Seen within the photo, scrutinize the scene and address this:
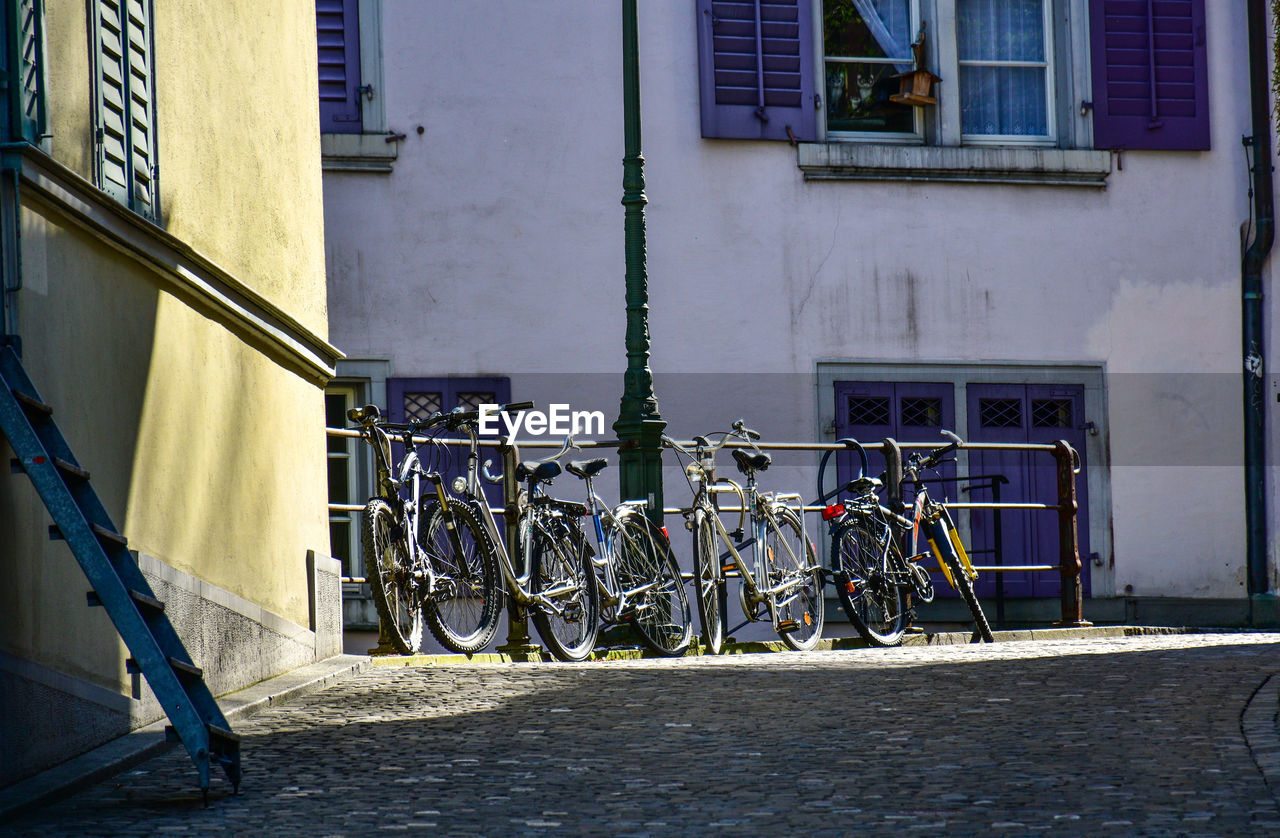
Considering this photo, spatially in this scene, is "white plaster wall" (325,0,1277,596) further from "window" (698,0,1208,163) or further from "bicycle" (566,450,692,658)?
"bicycle" (566,450,692,658)

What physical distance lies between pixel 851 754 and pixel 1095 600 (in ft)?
29.2

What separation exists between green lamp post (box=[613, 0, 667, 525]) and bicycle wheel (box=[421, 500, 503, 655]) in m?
1.47

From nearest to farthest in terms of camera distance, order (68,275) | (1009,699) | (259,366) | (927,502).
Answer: (68,275) → (1009,699) → (259,366) → (927,502)

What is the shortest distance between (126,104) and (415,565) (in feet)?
9.11

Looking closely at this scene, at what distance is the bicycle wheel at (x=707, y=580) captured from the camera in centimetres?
945

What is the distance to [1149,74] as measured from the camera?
1420cm

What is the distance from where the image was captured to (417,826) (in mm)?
4379

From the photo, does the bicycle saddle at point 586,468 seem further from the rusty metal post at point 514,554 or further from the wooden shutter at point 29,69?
the wooden shutter at point 29,69

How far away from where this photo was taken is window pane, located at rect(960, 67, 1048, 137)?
14211mm

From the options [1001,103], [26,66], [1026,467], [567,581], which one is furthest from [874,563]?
[26,66]

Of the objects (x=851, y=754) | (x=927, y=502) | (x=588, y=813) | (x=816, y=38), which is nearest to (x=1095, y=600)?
(x=927, y=502)

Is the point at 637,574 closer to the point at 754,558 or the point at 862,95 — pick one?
the point at 754,558

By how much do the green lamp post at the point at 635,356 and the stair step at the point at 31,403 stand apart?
5.19 m

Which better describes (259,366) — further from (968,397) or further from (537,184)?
(968,397)
